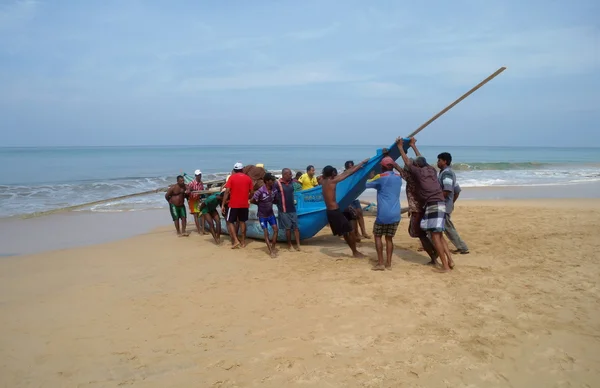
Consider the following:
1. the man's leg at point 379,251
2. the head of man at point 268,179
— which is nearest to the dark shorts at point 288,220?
the head of man at point 268,179

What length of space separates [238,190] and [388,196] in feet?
9.46

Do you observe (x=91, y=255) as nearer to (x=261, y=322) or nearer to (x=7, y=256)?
(x=7, y=256)

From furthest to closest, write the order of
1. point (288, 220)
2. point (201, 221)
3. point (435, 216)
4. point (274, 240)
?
point (201, 221)
point (288, 220)
point (274, 240)
point (435, 216)

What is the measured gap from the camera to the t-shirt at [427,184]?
5852mm

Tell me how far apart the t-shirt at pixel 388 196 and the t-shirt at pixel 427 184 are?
248 millimetres

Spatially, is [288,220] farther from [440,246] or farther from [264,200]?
[440,246]

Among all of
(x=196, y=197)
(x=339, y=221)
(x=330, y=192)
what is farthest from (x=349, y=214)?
(x=196, y=197)

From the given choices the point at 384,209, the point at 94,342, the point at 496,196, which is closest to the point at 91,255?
the point at 94,342

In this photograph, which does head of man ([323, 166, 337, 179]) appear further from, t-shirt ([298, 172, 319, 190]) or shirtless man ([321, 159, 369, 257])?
t-shirt ([298, 172, 319, 190])

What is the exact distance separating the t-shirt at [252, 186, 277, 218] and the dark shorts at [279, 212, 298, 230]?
220 millimetres

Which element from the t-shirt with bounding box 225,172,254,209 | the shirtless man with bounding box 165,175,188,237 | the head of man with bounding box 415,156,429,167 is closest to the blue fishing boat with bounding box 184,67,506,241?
the head of man with bounding box 415,156,429,167

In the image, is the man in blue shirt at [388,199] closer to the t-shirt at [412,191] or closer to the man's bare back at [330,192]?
the t-shirt at [412,191]

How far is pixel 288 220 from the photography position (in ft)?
24.7

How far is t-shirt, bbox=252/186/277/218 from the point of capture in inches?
291
